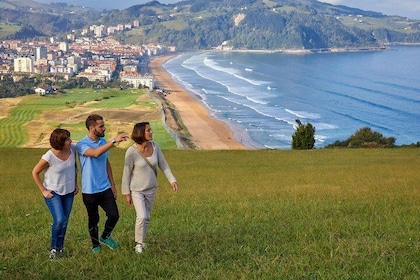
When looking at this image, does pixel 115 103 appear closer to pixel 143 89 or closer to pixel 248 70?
pixel 143 89

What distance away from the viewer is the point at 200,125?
5728 cm

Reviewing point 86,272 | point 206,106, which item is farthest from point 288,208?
point 206,106

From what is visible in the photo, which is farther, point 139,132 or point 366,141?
point 366,141

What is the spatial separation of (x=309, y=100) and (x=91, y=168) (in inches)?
2673

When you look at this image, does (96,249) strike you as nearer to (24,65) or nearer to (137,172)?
(137,172)

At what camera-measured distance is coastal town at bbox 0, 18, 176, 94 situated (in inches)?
4400

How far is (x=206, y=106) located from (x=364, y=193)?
56.4m

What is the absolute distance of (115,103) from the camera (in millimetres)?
73750

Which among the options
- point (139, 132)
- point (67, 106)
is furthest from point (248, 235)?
point (67, 106)

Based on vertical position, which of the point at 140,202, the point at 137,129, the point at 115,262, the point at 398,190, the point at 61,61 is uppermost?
the point at 137,129

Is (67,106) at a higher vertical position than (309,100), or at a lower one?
lower

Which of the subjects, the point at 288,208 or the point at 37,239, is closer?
the point at 37,239

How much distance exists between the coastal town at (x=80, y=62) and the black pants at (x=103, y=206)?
81230 millimetres

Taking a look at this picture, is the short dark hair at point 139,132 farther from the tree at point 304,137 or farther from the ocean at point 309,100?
the ocean at point 309,100
